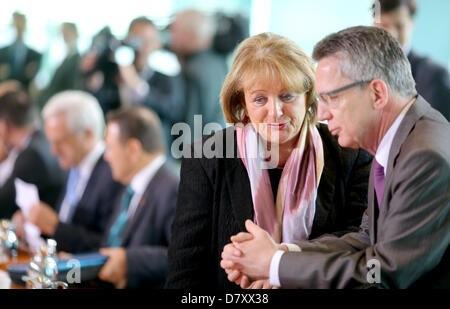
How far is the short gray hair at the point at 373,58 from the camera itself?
1.79m

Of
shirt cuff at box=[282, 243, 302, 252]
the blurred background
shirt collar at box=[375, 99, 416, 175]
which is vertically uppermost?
the blurred background

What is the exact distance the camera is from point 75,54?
16.3 ft

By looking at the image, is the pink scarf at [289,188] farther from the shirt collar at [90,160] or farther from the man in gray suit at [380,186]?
the shirt collar at [90,160]

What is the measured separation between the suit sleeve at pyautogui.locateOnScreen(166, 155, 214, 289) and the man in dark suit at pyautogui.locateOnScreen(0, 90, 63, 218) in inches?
115

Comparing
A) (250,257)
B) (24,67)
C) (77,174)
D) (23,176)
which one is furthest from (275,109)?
(24,67)

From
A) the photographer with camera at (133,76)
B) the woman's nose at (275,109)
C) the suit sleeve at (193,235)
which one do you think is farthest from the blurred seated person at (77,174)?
the woman's nose at (275,109)

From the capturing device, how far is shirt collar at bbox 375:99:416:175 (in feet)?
5.87

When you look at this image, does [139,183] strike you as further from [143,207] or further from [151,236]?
[151,236]

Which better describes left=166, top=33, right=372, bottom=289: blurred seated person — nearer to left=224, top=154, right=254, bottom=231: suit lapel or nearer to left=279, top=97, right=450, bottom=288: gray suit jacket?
left=224, top=154, right=254, bottom=231: suit lapel

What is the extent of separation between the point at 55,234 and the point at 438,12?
2798 mm

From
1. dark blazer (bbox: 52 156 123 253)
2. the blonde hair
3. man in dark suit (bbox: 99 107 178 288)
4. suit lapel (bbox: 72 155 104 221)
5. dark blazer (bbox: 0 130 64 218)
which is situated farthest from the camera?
dark blazer (bbox: 0 130 64 218)

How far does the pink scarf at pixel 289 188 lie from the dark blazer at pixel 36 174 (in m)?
3.04

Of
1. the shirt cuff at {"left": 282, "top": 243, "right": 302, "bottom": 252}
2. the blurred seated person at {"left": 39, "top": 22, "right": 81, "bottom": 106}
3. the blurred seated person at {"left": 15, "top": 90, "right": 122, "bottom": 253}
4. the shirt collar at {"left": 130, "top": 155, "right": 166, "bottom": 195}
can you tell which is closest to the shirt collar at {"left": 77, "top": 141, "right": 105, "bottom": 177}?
the blurred seated person at {"left": 15, "top": 90, "right": 122, "bottom": 253}

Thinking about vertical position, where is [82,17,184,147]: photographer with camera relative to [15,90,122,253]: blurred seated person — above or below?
above
